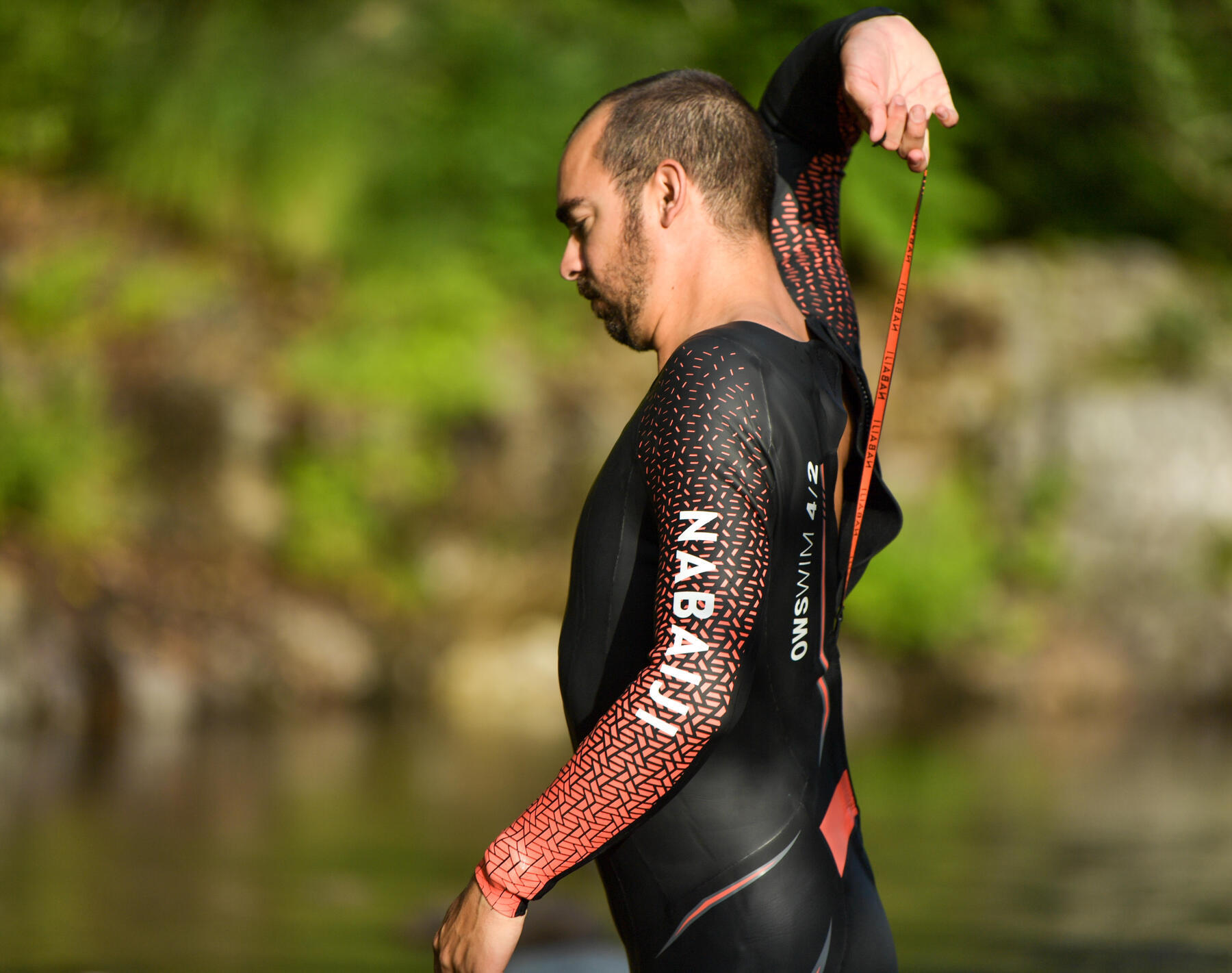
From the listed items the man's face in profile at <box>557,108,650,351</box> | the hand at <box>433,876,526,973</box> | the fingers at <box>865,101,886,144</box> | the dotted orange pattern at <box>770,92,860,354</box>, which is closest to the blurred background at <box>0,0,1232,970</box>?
the dotted orange pattern at <box>770,92,860,354</box>

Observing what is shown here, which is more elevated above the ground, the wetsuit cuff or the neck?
the neck

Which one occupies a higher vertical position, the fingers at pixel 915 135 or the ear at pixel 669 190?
the fingers at pixel 915 135

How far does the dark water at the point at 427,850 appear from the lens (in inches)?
187

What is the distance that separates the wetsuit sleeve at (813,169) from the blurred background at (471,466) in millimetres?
3306

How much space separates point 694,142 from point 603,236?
15cm

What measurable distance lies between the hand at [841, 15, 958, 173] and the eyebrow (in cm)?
35

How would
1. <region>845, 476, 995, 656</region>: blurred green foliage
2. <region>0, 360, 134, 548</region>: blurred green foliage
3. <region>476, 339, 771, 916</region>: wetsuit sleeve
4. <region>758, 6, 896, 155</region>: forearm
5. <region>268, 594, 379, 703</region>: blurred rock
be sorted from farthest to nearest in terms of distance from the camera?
<region>845, 476, 995, 656</region>: blurred green foliage < <region>0, 360, 134, 548</region>: blurred green foliage < <region>268, 594, 379, 703</region>: blurred rock < <region>758, 6, 896, 155</region>: forearm < <region>476, 339, 771, 916</region>: wetsuit sleeve

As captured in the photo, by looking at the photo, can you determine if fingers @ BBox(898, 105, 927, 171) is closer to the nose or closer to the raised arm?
the raised arm

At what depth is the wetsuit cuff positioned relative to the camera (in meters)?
1.46

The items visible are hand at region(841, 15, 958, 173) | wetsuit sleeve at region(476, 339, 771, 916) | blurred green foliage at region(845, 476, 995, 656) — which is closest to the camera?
wetsuit sleeve at region(476, 339, 771, 916)

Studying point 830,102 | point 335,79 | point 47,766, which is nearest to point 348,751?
point 47,766

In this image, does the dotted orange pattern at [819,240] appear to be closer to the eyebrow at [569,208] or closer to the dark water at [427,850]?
the eyebrow at [569,208]

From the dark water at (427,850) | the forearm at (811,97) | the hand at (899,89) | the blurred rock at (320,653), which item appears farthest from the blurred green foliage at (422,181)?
the hand at (899,89)

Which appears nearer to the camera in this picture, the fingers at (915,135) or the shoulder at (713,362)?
the shoulder at (713,362)
